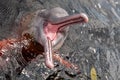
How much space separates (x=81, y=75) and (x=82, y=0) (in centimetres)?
236

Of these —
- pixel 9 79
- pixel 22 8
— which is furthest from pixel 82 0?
pixel 9 79

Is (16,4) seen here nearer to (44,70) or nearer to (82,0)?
(44,70)

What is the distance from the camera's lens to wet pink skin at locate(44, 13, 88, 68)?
11.1ft

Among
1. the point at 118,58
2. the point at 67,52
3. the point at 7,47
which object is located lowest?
the point at 118,58

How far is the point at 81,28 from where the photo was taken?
21.6ft

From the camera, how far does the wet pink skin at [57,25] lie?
133 inches

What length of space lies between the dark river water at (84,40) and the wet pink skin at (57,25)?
1.17 meters

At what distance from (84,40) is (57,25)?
9.19 feet

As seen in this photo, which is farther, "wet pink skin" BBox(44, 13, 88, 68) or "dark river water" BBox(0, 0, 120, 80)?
"dark river water" BBox(0, 0, 120, 80)

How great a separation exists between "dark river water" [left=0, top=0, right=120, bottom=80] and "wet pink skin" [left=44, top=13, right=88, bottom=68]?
1166 millimetres

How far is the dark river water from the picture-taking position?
5195 millimetres

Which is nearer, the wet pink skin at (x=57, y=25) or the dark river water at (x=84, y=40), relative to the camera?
the wet pink skin at (x=57, y=25)

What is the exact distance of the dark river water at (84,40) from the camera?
17.0ft

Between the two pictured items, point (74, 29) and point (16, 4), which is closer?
point (16, 4)
